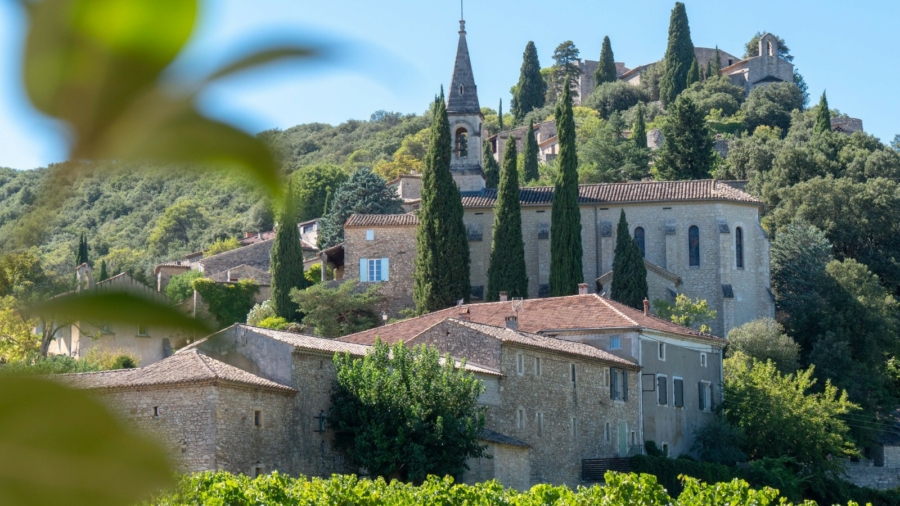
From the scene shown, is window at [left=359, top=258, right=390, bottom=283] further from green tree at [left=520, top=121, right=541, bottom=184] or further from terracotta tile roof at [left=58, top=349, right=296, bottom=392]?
green tree at [left=520, top=121, right=541, bottom=184]

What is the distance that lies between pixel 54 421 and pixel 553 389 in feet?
133

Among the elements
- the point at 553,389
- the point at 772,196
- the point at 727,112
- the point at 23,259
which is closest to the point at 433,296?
the point at 553,389

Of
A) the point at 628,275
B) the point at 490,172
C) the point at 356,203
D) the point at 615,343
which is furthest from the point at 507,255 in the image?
the point at 490,172

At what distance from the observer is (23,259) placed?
1.51 metres

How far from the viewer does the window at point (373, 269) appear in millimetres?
62281

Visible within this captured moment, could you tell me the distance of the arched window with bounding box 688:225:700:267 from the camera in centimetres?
6291

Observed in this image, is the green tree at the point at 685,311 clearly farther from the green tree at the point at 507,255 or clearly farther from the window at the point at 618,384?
the window at the point at 618,384

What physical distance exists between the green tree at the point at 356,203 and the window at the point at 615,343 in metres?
30.0

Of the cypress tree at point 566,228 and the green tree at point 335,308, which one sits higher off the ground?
the cypress tree at point 566,228

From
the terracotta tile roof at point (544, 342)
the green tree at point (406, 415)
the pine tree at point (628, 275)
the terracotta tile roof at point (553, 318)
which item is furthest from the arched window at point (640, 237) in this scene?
the green tree at point (406, 415)

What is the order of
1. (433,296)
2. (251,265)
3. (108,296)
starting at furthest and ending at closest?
1. (251,265)
2. (433,296)
3. (108,296)

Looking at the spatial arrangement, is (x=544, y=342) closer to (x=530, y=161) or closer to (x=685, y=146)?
(x=685, y=146)

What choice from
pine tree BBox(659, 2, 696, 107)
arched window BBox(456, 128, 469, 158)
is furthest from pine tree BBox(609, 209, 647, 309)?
pine tree BBox(659, 2, 696, 107)

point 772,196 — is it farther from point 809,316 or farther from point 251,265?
point 251,265
